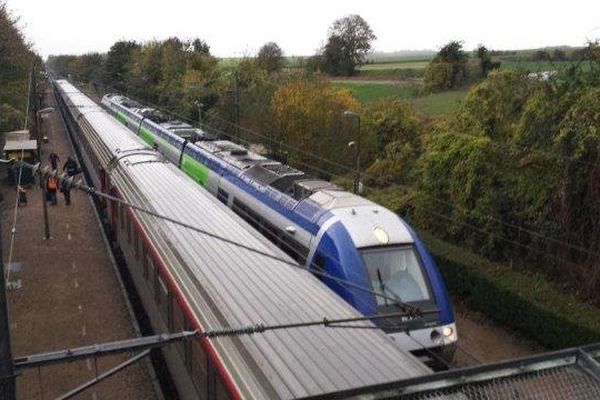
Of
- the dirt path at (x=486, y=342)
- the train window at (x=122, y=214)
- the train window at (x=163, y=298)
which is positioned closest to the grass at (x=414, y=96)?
the dirt path at (x=486, y=342)

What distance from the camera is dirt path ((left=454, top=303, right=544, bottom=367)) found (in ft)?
47.6

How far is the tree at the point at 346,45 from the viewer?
76625 mm

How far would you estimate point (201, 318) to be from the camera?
27.3 ft

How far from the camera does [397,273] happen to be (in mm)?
11375

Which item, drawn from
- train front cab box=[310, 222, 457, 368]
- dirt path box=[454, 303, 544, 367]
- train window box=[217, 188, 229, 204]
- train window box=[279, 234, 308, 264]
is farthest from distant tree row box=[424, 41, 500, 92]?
train front cab box=[310, 222, 457, 368]

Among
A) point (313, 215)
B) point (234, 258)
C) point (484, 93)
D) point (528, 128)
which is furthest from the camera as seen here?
point (484, 93)

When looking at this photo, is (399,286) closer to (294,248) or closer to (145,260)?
(294,248)

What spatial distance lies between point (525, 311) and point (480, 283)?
1.66 metres

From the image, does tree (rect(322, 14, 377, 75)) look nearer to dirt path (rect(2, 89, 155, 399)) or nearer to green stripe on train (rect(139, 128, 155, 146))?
green stripe on train (rect(139, 128, 155, 146))

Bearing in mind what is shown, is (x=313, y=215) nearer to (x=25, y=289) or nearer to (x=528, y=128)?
(x=528, y=128)

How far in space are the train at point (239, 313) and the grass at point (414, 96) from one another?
1026 inches

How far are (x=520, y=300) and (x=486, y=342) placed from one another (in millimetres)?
1402

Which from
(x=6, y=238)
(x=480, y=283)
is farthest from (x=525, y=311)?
(x=6, y=238)

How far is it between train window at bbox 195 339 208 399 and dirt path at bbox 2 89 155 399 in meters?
2.49
